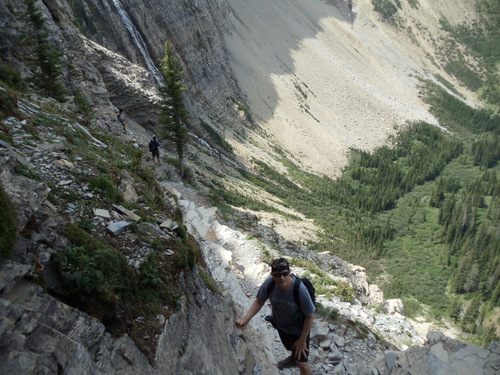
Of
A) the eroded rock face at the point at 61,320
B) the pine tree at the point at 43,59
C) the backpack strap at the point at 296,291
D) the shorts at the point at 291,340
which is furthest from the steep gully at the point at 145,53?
the backpack strap at the point at 296,291

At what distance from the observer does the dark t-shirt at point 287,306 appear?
5.64 metres

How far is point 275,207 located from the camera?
127 ft

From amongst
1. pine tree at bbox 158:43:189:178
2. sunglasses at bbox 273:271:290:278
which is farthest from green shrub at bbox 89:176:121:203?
pine tree at bbox 158:43:189:178

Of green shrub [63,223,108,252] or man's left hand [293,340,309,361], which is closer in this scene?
green shrub [63,223,108,252]

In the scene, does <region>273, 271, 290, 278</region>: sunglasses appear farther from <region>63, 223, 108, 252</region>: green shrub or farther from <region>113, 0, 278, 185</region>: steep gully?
<region>113, 0, 278, 185</region>: steep gully

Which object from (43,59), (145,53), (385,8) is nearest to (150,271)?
(43,59)

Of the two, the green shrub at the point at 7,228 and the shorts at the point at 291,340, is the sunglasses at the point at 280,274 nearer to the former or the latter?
the shorts at the point at 291,340

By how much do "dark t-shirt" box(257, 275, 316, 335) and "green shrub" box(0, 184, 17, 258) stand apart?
3544mm

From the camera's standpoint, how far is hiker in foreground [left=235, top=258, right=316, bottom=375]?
18.4 feet

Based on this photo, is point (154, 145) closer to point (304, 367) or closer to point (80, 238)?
point (80, 238)

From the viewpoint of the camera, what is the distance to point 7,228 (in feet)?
13.8

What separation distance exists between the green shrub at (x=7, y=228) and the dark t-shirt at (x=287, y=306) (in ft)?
11.6

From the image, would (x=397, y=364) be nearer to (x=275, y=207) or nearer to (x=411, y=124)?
(x=275, y=207)

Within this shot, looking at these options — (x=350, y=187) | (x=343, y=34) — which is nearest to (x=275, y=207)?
(x=350, y=187)
